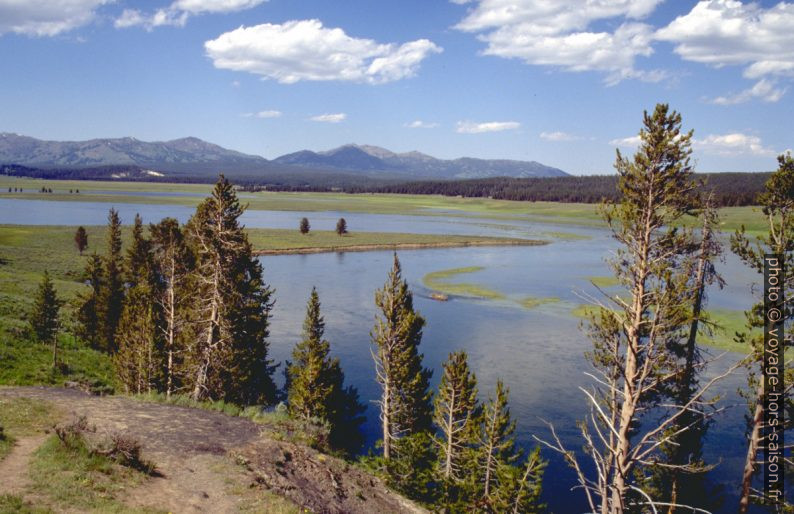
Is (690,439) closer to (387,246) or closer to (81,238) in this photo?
(81,238)

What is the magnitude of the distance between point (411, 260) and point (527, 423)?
221 feet

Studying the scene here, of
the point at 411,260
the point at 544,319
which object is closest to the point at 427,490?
the point at 544,319

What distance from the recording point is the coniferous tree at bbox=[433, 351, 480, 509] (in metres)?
24.8

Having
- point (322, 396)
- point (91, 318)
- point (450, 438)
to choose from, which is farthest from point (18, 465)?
point (91, 318)

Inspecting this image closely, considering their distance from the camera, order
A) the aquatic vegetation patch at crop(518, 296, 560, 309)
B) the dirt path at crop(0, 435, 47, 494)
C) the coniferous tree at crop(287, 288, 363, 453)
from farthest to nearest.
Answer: the aquatic vegetation patch at crop(518, 296, 560, 309) < the coniferous tree at crop(287, 288, 363, 453) < the dirt path at crop(0, 435, 47, 494)

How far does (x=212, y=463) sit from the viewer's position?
17.5 meters

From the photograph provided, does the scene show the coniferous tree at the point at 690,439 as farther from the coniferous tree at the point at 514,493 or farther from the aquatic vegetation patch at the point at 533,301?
the aquatic vegetation patch at the point at 533,301

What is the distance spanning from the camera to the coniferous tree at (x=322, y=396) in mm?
29516

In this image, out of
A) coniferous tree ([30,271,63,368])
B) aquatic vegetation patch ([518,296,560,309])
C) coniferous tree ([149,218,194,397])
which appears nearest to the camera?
coniferous tree ([149,218,194,397])

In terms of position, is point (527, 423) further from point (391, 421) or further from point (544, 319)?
point (544, 319)

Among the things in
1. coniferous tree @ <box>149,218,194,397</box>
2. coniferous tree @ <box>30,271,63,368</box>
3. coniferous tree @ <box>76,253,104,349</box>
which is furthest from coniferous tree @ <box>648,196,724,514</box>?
coniferous tree @ <box>76,253,104,349</box>

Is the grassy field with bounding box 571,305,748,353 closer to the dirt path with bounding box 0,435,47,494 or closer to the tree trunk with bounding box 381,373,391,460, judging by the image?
the tree trunk with bounding box 381,373,391,460

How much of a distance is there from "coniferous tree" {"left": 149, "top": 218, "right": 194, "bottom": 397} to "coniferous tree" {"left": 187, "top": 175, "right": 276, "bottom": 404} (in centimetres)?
121

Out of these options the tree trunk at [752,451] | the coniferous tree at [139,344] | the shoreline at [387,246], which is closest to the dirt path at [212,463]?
the coniferous tree at [139,344]
